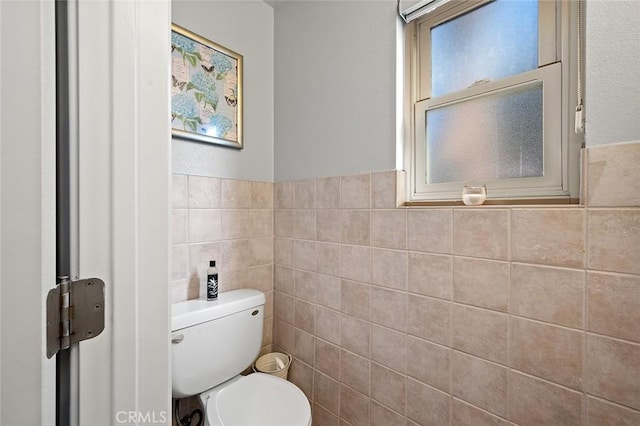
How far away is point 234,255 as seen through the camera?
1418 mm

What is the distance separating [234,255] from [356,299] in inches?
25.5

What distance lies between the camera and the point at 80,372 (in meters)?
0.37

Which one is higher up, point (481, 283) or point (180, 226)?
point (180, 226)

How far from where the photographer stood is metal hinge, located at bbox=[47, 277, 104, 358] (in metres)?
0.35

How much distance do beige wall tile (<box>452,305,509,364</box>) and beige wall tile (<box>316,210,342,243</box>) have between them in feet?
1.81

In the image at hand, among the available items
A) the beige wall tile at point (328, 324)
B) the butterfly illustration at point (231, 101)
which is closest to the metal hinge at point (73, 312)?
the beige wall tile at point (328, 324)

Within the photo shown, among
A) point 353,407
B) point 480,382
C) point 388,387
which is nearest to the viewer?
point 480,382

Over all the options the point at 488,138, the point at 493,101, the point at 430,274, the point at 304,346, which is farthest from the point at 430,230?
the point at 304,346

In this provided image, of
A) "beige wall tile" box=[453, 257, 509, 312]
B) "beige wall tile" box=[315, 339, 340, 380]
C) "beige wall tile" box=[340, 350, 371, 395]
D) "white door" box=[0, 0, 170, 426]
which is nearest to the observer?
"white door" box=[0, 0, 170, 426]

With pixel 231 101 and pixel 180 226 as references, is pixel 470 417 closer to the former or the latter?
pixel 180 226

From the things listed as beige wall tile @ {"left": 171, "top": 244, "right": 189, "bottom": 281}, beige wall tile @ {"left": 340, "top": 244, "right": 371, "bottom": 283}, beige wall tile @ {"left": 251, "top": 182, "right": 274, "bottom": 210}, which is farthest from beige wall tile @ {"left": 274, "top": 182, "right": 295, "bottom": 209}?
beige wall tile @ {"left": 171, "top": 244, "right": 189, "bottom": 281}

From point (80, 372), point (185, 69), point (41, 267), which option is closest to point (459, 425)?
point (80, 372)

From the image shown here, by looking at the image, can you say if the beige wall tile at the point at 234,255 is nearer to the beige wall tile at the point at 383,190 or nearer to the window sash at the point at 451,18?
the beige wall tile at the point at 383,190

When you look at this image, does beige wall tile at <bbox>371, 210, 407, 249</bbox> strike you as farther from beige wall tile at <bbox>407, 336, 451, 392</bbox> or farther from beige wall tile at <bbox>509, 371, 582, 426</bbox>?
beige wall tile at <bbox>509, 371, 582, 426</bbox>
